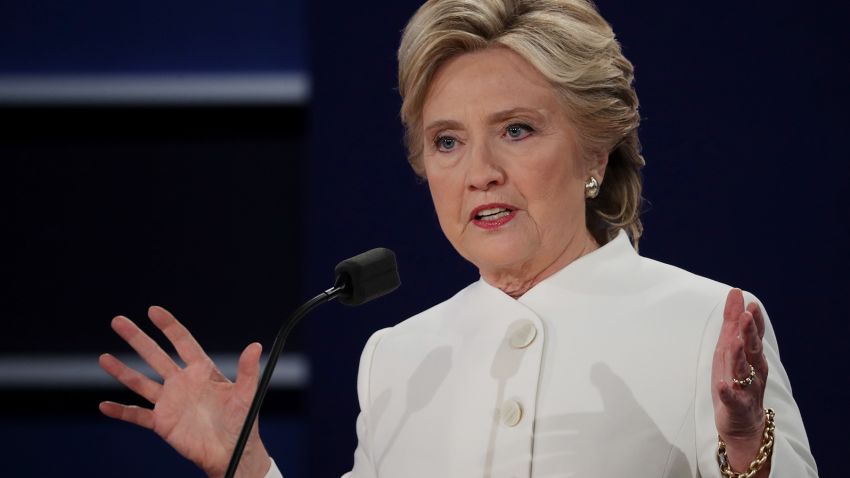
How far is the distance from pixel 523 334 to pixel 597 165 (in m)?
0.31

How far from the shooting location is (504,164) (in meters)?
1.82

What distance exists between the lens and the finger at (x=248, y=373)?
1761 mm

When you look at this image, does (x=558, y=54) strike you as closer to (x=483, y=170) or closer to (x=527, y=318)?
(x=483, y=170)

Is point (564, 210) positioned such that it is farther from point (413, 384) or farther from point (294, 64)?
point (294, 64)

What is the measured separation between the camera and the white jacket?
1685 millimetres

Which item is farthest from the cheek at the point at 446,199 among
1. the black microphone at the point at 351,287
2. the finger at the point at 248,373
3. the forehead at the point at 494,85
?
the finger at the point at 248,373

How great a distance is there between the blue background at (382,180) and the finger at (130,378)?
0.74 meters

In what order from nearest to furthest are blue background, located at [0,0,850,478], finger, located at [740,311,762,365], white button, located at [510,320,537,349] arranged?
1. finger, located at [740,311,762,365]
2. white button, located at [510,320,537,349]
3. blue background, located at [0,0,850,478]

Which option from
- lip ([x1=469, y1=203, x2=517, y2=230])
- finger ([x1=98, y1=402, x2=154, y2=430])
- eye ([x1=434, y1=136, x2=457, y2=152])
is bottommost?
finger ([x1=98, y1=402, x2=154, y2=430])

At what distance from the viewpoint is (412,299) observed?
2.51 metres

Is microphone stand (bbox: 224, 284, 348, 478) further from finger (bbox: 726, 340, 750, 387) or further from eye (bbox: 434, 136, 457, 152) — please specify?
finger (bbox: 726, 340, 750, 387)

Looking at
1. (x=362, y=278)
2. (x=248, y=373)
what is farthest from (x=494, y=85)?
(x=248, y=373)

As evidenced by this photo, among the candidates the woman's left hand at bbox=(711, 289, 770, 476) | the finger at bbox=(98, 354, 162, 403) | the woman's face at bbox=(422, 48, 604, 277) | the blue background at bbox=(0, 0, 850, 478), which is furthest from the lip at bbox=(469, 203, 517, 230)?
the blue background at bbox=(0, 0, 850, 478)

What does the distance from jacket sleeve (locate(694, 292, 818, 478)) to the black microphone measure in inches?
17.7
